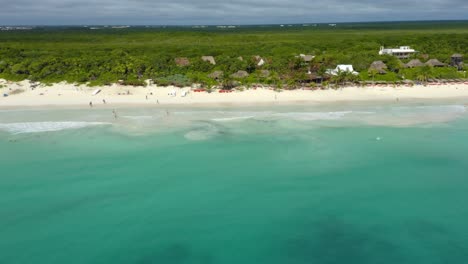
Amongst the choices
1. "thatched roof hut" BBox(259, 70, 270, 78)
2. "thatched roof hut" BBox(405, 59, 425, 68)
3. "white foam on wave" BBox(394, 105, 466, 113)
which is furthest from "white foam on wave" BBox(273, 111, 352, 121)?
"thatched roof hut" BBox(405, 59, 425, 68)

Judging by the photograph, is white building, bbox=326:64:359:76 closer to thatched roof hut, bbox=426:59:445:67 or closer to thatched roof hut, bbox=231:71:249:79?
thatched roof hut, bbox=231:71:249:79

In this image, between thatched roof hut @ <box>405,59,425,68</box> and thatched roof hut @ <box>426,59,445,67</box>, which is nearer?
thatched roof hut @ <box>426,59,445,67</box>

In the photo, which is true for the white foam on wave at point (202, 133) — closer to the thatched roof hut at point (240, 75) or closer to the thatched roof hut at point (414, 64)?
the thatched roof hut at point (240, 75)

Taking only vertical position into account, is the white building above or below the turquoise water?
above

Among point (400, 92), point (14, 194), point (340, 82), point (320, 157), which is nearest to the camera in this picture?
point (14, 194)

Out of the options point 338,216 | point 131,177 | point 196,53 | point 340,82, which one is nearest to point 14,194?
point 131,177

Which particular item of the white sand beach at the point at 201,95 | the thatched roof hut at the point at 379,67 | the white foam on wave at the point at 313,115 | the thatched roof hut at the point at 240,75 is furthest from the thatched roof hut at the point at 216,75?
the thatched roof hut at the point at 379,67

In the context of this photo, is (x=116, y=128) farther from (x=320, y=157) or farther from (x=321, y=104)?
(x=321, y=104)
